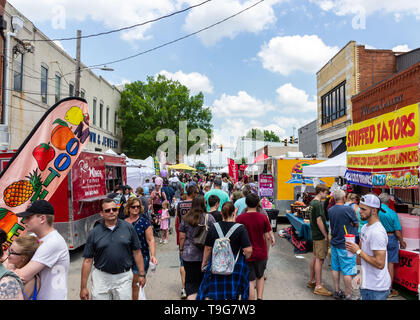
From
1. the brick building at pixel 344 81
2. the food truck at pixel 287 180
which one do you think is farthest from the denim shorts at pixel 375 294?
the brick building at pixel 344 81

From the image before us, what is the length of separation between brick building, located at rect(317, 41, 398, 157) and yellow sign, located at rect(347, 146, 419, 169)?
11156 mm

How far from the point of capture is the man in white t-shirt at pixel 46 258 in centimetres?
280

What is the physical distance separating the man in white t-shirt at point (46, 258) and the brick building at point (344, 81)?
645 inches

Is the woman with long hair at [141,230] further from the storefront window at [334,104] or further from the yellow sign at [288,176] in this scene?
the storefront window at [334,104]

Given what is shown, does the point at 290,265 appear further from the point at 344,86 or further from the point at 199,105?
the point at 199,105

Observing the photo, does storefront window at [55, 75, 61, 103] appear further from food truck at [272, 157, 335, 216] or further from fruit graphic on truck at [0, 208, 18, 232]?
fruit graphic on truck at [0, 208, 18, 232]

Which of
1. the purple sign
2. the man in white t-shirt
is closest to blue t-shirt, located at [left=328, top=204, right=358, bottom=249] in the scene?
the man in white t-shirt

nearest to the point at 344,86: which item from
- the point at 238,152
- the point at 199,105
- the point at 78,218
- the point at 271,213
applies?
the point at 271,213

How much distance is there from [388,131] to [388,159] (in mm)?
596

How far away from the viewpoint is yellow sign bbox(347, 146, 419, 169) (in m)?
4.51

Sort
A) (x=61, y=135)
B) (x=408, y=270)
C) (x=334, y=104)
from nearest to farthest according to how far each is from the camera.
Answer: (x=61, y=135)
(x=408, y=270)
(x=334, y=104)

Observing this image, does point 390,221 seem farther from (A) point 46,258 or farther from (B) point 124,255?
(A) point 46,258

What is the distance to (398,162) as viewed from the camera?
4.92 metres

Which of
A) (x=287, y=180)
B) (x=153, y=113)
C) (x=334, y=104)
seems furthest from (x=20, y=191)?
(x=153, y=113)
